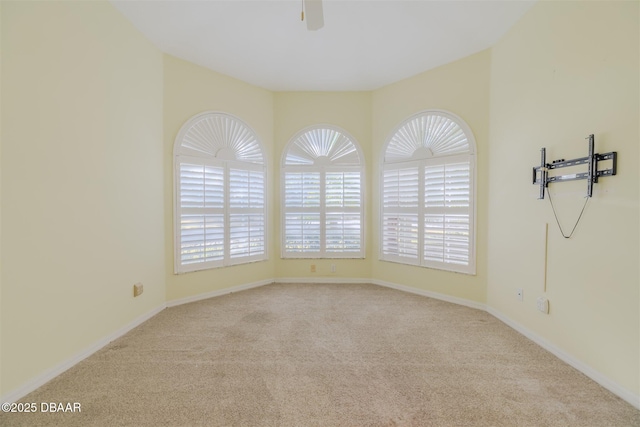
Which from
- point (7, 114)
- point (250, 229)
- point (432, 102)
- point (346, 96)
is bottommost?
point (250, 229)

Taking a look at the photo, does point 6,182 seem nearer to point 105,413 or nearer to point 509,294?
point 105,413

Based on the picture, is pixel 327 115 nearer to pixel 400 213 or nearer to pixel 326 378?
pixel 400 213

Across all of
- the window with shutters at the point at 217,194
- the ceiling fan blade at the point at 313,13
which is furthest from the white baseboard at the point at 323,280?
the ceiling fan blade at the point at 313,13

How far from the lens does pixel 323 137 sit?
4145mm

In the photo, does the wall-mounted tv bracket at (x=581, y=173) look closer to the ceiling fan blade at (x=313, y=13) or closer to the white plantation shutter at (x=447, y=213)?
the white plantation shutter at (x=447, y=213)

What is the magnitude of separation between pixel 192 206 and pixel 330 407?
2.65 m

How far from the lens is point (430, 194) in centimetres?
353

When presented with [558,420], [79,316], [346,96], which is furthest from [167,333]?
[346,96]

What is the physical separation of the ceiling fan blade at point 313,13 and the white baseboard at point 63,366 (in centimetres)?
295

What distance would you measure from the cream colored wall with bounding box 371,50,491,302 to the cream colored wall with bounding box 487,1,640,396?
0.61 ft

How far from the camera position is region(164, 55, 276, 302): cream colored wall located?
3.21 meters

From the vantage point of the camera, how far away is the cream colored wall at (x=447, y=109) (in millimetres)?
3139

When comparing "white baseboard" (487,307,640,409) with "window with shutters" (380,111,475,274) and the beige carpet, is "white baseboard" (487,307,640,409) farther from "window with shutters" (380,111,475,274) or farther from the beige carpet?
"window with shutters" (380,111,475,274)

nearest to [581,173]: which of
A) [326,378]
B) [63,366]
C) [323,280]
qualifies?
[326,378]
